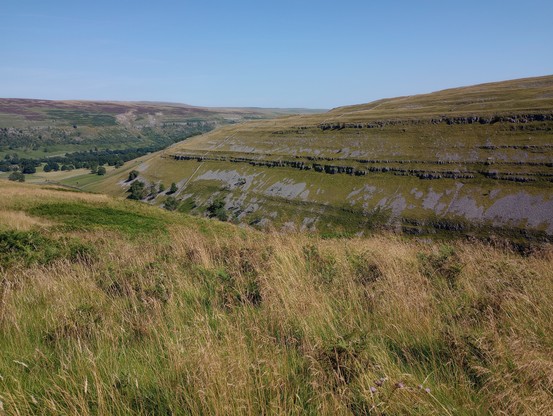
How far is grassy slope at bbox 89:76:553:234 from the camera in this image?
11481 cm

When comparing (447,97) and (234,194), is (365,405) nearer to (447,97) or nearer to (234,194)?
(234,194)

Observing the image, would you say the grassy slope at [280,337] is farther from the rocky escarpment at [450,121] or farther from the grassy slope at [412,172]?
the rocky escarpment at [450,121]

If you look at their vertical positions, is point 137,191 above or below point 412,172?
below

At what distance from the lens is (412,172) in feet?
453

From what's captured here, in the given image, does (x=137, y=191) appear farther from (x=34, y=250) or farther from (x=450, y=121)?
(x=34, y=250)

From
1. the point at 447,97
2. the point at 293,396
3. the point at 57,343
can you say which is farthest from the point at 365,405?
the point at 447,97

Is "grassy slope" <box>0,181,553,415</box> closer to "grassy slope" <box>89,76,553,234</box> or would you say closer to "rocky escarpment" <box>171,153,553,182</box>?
"grassy slope" <box>89,76,553,234</box>

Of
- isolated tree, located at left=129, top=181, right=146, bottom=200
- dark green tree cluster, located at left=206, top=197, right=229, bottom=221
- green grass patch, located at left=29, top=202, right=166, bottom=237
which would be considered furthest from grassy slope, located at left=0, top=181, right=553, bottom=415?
A: isolated tree, located at left=129, top=181, right=146, bottom=200

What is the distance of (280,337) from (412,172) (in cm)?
14376

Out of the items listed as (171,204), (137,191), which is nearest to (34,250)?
(171,204)

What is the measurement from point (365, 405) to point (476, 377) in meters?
1.43

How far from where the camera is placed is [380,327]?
5.19 m

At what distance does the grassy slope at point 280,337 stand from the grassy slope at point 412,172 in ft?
352

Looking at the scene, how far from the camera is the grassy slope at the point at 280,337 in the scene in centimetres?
341
